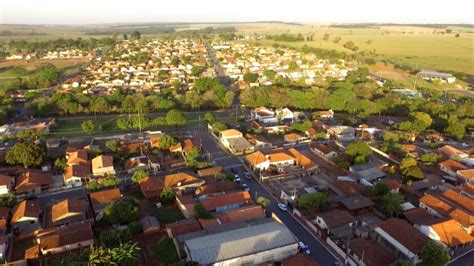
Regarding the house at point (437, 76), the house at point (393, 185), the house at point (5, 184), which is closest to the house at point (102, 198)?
the house at point (5, 184)

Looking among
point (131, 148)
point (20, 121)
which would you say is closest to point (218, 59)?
point (20, 121)

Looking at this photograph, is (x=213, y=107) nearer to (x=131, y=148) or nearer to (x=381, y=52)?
(x=131, y=148)

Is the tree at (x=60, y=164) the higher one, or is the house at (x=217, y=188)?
the tree at (x=60, y=164)

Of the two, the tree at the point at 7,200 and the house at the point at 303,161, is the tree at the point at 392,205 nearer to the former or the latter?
the house at the point at 303,161

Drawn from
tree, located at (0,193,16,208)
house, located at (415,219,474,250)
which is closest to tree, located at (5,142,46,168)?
tree, located at (0,193,16,208)

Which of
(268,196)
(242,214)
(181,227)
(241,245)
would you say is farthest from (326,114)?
(241,245)

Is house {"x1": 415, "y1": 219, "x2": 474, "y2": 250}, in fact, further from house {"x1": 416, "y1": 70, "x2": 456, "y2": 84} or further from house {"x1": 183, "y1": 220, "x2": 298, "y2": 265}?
house {"x1": 416, "y1": 70, "x2": 456, "y2": 84}
